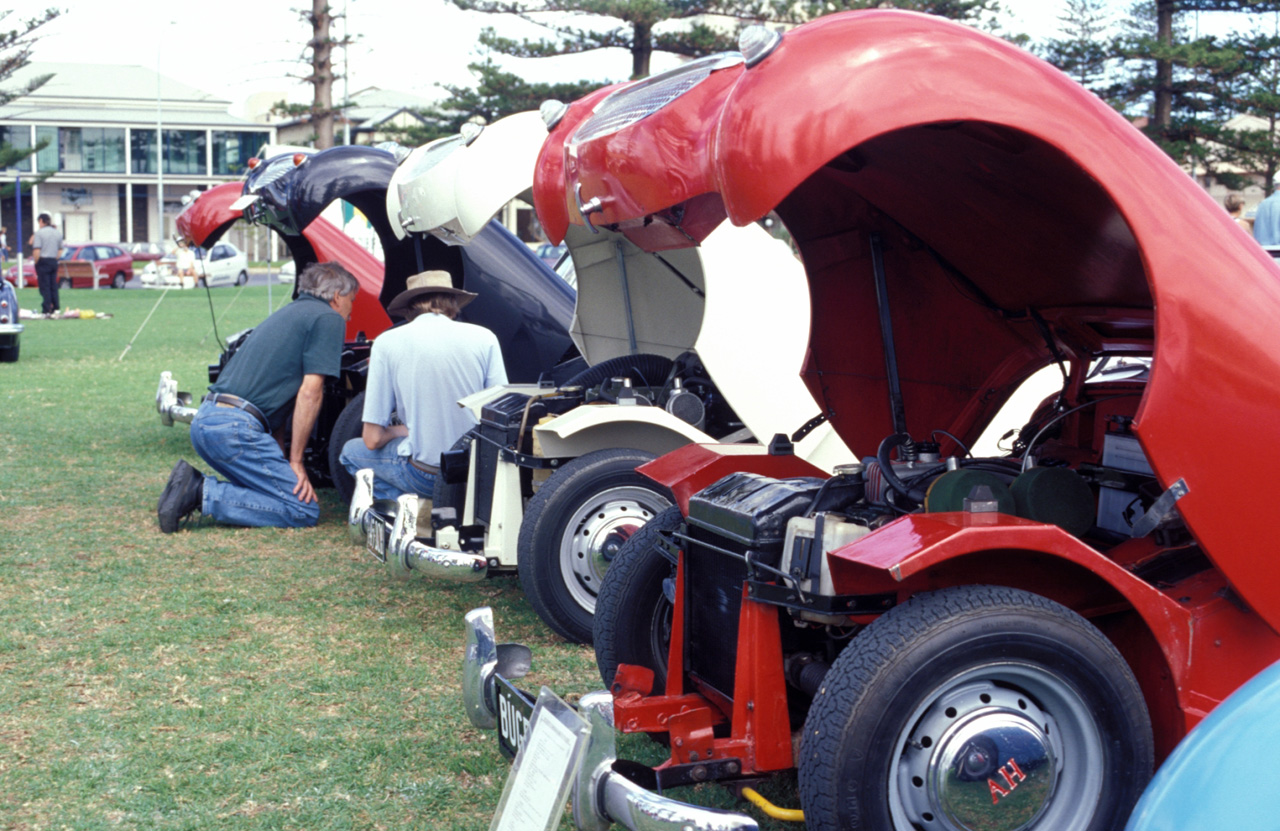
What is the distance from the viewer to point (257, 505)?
8.16m

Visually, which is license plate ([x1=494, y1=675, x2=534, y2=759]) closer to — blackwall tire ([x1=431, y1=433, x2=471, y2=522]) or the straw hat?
blackwall tire ([x1=431, y1=433, x2=471, y2=522])

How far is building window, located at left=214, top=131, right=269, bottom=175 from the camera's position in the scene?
7244cm

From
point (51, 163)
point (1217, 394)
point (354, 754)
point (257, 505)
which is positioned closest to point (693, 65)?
point (1217, 394)

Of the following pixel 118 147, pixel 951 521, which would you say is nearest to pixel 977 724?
pixel 951 521

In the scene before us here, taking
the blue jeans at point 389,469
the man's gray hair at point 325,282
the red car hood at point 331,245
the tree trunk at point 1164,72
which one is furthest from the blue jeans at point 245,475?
the tree trunk at point 1164,72

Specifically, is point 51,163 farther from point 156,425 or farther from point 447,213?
point 447,213

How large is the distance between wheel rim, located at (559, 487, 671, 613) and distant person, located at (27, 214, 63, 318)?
2519cm

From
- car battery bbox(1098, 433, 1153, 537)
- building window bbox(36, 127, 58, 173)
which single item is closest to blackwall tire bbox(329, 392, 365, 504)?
Answer: car battery bbox(1098, 433, 1153, 537)

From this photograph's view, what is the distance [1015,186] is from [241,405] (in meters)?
5.92

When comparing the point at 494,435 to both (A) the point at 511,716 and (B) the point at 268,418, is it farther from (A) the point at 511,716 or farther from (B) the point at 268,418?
(B) the point at 268,418

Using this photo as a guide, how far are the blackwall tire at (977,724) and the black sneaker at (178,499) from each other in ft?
19.6

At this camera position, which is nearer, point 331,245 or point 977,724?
point 977,724

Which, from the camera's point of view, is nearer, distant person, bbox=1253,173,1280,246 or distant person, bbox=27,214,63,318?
distant person, bbox=1253,173,1280,246

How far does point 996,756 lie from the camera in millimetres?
2930
